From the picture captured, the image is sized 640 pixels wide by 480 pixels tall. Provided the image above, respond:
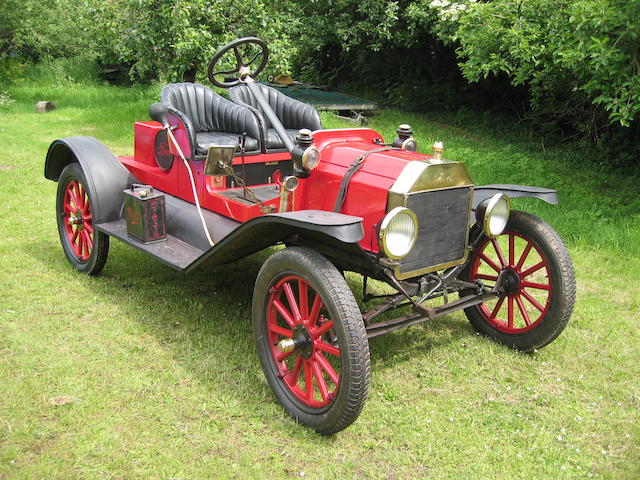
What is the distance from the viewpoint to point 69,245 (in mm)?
4883

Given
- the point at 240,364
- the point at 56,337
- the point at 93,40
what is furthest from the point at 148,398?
the point at 93,40

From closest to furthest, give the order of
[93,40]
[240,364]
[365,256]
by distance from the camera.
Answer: [365,256] < [240,364] < [93,40]

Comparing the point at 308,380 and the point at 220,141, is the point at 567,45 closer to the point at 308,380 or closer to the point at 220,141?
the point at 220,141

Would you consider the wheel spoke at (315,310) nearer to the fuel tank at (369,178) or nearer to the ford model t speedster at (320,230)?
the ford model t speedster at (320,230)

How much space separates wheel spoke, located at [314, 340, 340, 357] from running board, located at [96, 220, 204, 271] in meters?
1.05

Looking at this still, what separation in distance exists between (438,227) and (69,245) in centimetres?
312

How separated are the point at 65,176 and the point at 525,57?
5.05 meters

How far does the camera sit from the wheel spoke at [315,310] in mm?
2916

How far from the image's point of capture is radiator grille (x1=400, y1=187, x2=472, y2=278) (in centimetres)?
320

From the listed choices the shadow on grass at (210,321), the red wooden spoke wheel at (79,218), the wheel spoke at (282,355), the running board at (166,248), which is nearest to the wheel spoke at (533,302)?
the shadow on grass at (210,321)

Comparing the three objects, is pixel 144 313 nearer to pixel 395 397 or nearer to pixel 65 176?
pixel 65 176

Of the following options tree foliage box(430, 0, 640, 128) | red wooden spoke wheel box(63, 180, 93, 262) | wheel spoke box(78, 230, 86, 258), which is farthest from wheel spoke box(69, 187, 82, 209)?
tree foliage box(430, 0, 640, 128)

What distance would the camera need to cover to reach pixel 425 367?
3621 millimetres

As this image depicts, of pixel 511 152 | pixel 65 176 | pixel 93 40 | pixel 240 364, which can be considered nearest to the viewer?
pixel 240 364
